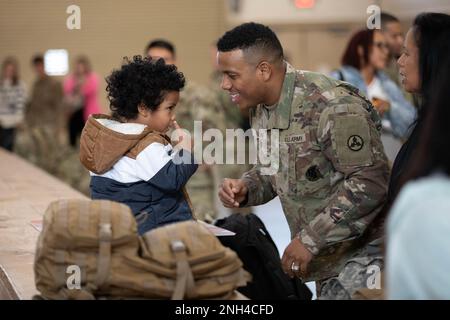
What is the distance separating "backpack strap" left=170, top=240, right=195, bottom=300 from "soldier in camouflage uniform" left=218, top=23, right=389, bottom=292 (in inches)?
37.8

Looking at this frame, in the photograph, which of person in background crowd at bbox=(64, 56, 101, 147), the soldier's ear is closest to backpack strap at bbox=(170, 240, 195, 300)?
the soldier's ear

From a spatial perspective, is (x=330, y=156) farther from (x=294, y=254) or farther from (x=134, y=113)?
(x=134, y=113)

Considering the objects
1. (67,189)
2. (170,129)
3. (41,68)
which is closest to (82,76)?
(41,68)

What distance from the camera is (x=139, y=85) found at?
4.40 meters

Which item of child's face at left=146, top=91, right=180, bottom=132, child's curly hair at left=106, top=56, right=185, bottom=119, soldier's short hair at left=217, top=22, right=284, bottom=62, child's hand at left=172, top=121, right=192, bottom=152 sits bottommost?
child's hand at left=172, top=121, right=192, bottom=152

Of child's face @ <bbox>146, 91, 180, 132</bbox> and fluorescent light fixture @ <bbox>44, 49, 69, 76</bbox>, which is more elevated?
child's face @ <bbox>146, 91, 180, 132</bbox>

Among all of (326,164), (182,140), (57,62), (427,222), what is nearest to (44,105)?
(57,62)

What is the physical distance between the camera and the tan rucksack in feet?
11.0

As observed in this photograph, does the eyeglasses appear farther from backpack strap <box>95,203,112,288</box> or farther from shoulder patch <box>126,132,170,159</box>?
backpack strap <box>95,203,112,288</box>

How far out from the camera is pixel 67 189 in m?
7.76

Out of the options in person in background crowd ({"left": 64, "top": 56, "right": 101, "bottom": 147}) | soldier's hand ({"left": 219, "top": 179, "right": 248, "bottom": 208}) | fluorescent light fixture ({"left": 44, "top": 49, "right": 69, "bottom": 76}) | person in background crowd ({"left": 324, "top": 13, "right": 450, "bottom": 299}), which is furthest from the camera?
fluorescent light fixture ({"left": 44, "top": 49, "right": 69, "bottom": 76})

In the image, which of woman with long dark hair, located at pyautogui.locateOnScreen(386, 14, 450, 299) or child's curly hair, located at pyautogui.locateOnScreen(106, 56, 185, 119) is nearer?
woman with long dark hair, located at pyautogui.locateOnScreen(386, 14, 450, 299)

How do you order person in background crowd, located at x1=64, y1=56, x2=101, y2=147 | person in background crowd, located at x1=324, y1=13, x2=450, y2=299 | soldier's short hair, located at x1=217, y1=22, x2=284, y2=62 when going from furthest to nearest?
person in background crowd, located at x1=64, y1=56, x2=101, y2=147
soldier's short hair, located at x1=217, y1=22, x2=284, y2=62
person in background crowd, located at x1=324, y1=13, x2=450, y2=299
